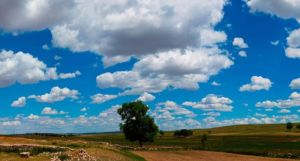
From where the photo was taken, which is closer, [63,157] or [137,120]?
[63,157]

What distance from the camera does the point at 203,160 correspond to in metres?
75.9

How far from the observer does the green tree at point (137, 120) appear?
110 metres

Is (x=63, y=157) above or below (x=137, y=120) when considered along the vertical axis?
below

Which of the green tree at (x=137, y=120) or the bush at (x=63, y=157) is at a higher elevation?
the green tree at (x=137, y=120)

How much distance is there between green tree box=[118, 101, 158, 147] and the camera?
110 metres

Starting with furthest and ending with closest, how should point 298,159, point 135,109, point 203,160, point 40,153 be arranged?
1. point 135,109
2. point 298,159
3. point 203,160
4. point 40,153

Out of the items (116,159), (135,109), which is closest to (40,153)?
(116,159)

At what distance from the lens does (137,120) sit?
11088 centimetres

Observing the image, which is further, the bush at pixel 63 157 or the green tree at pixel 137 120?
the green tree at pixel 137 120

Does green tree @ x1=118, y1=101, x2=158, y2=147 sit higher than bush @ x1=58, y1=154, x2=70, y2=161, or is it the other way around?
green tree @ x1=118, y1=101, x2=158, y2=147

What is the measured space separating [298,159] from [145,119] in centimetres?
3936

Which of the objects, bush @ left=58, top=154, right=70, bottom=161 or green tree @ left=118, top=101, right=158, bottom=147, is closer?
Result: bush @ left=58, top=154, right=70, bottom=161

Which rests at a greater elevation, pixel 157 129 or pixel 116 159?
pixel 157 129

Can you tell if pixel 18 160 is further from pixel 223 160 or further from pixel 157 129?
pixel 157 129
